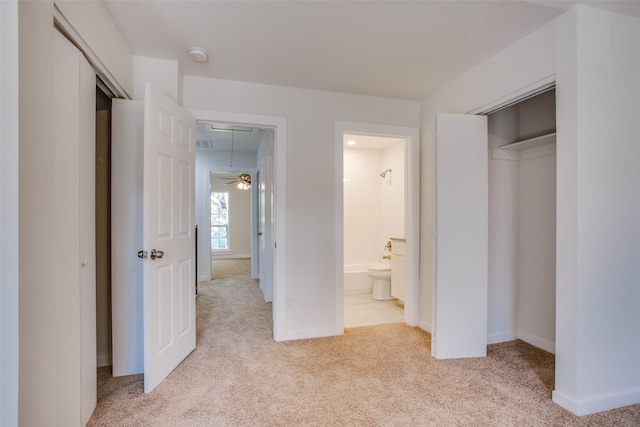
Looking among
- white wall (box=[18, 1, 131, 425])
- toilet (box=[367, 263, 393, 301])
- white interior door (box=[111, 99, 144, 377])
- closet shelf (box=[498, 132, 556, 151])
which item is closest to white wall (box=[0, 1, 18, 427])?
white wall (box=[18, 1, 131, 425])

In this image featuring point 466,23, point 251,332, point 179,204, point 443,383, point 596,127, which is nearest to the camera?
point 596,127

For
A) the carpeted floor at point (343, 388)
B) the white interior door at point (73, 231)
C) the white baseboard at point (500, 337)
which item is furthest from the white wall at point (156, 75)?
the white baseboard at point (500, 337)

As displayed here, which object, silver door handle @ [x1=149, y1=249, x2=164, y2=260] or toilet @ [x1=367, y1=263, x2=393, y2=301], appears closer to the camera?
silver door handle @ [x1=149, y1=249, x2=164, y2=260]

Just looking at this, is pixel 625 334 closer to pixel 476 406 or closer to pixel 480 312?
pixel 480 312

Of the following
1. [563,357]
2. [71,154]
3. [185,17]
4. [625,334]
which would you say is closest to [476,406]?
[563,357]

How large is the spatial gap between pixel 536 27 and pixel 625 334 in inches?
80.9

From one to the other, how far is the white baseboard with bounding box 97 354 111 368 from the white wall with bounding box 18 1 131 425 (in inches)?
53.3

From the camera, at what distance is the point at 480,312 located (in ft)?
8.45

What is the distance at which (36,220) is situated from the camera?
1.13 m

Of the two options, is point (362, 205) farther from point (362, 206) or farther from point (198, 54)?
point (198, 54)

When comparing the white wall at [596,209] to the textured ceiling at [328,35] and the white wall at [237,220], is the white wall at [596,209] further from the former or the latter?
the white wall at [237,220]

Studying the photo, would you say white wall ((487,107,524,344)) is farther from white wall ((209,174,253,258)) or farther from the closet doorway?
white wall ((209,174,253,258))

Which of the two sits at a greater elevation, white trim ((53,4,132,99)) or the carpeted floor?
white trim ((53,4,132,99))

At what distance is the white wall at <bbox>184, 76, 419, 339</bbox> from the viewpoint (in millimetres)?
2920
